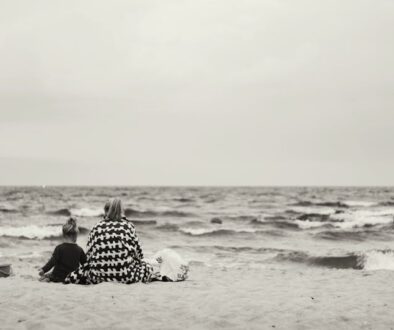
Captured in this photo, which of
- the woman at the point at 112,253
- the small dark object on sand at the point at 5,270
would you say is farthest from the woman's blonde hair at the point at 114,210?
the small dark object on sand at the point at 5,270

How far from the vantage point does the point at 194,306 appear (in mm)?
6438

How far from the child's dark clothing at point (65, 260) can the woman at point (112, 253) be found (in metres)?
0.11

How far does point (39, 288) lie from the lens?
24.0 feet

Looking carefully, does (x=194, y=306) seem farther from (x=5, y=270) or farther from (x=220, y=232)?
(x=220, y=232)

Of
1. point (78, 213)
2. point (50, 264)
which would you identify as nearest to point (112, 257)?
point (50, 264)

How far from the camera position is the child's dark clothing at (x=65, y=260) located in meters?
7.79

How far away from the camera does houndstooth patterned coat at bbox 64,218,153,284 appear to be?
743cm

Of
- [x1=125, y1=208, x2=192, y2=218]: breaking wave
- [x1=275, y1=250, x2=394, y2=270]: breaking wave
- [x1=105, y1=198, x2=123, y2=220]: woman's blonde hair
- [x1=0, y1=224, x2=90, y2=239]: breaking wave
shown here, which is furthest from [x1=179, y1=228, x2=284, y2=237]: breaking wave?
[x1=105, y1=198, x2=123, y2=220]: woman's blonde hair

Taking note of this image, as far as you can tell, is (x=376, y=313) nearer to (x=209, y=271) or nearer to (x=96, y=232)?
(x=96, y=232)

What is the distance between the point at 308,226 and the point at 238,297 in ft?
61.8

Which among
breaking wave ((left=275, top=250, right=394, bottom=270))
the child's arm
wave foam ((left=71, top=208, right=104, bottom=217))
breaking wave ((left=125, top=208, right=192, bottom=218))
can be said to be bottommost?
wave foam ((left=71, top=208, right=104, bottom=217))

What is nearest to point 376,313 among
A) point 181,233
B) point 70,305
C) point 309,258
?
point 70,305

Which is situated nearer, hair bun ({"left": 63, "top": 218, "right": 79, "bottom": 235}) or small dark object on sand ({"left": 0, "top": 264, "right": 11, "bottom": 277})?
hair bun ({"left": 63, "top": 218, "right": 79, "bottom": 235})

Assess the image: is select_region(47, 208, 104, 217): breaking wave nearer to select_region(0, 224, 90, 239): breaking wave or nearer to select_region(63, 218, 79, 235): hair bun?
select_region(0, 224, 90, 239): breaking wave
